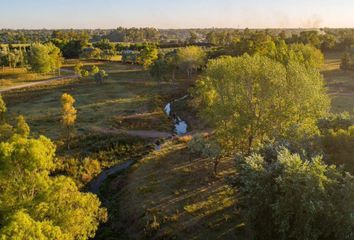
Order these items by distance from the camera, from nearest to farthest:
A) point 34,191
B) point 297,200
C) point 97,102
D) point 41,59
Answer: point 297,200
point 34,191
point 97,102
point 41,59

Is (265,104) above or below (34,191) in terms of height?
above

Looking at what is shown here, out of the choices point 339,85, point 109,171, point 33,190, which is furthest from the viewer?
point 339,85

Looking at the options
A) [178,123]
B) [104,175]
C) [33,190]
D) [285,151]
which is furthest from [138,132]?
[33,190]

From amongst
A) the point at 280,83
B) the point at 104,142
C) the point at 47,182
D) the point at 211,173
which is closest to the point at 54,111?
the point at 104,142

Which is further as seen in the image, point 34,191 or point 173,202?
point 173,202

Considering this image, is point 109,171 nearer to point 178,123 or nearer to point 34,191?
point 178,123

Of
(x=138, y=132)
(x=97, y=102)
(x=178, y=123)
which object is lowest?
(x=178, y=123)

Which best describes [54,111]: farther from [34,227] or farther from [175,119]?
[34,227]

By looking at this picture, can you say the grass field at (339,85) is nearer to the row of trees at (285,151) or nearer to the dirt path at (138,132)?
the dirt path at (138,132)

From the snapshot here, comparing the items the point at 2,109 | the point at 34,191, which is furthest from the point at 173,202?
the point at 2,109
